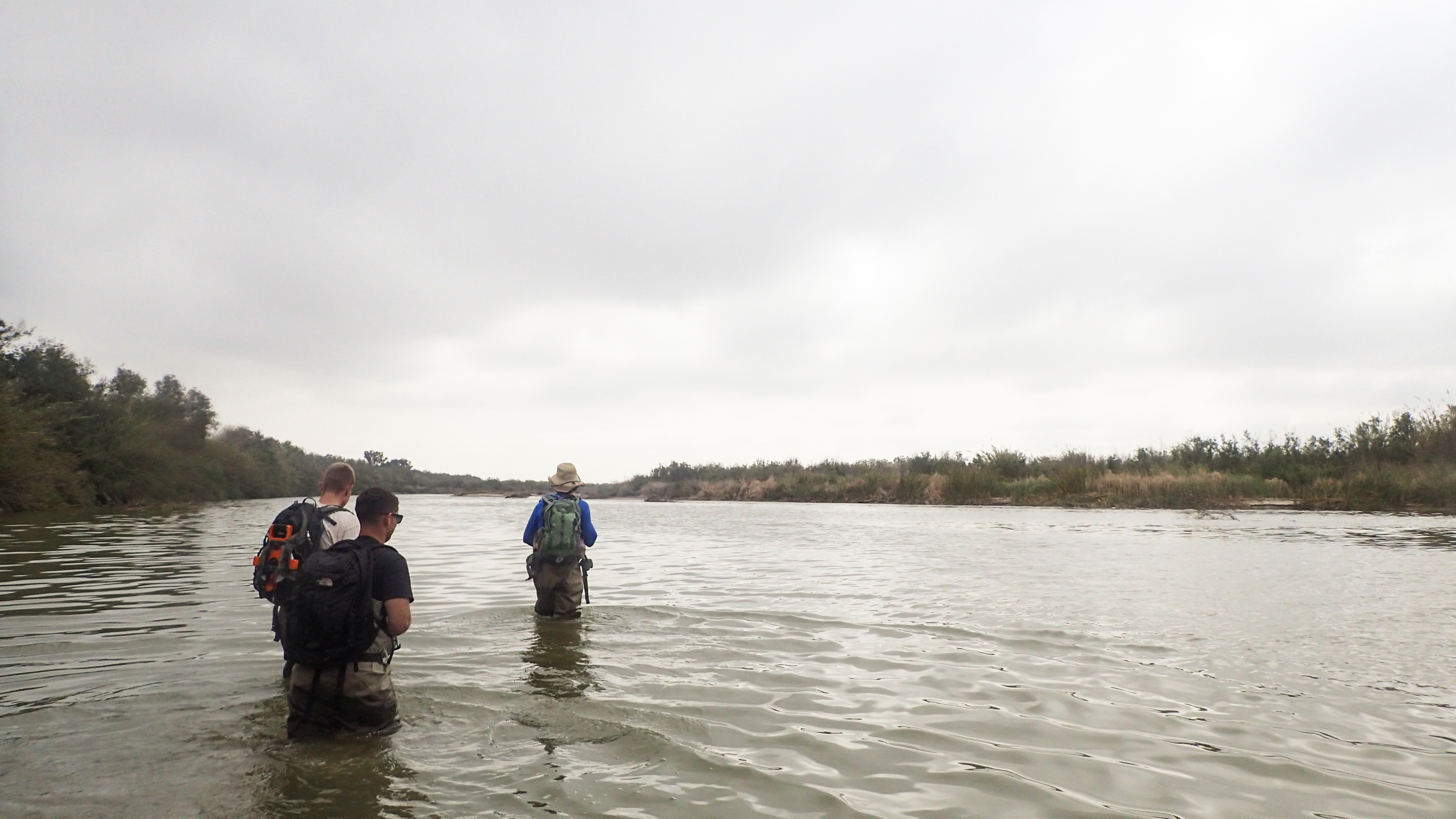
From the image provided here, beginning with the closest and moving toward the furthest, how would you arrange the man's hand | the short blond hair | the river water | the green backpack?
the river water
the man's hand
the short blond hair
the green backpack

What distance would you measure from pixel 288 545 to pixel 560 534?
4294 millimetres

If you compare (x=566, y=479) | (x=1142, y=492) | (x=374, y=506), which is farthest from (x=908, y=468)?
(x=374, y=506)

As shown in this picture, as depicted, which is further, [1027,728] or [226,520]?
[226,520]

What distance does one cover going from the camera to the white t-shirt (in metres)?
5.47

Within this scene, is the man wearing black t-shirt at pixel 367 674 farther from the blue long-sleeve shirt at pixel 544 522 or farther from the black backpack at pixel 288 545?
the blue long-sleeve shirt at pixel 544 522

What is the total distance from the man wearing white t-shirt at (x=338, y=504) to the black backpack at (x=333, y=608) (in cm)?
41

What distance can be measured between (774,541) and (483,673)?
14.3 meters

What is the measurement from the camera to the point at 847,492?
4634 cm

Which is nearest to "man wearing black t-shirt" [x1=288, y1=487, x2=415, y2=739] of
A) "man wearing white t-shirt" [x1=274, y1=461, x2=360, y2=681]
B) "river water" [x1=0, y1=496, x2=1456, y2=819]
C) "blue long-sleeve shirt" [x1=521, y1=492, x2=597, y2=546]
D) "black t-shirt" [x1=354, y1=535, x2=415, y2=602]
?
"black t-shirt" [x1=354, y1=535, x2=415, y2=602]

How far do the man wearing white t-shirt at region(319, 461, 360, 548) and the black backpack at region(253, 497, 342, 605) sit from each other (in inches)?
1.4

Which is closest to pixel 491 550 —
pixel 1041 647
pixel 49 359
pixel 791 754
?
pixel 1041 647

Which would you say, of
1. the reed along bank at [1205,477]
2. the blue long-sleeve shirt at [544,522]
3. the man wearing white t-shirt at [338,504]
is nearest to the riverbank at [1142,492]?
the reed along bank at [1205,477]

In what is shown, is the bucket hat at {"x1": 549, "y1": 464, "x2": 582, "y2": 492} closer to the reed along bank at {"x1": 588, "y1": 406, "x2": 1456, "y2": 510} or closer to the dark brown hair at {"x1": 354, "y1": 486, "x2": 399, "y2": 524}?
the dark brown hair at {"x1": 354, "y1": 486, "x2": 399, "y2": 524}

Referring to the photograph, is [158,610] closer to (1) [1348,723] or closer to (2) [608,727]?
(2) [608,727]
